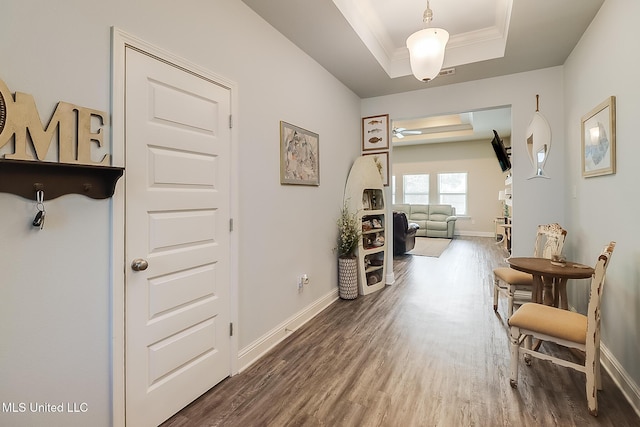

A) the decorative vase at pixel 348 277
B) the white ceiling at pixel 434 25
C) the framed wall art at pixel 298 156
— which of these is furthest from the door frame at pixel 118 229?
the decorative vase at pixel 348 277

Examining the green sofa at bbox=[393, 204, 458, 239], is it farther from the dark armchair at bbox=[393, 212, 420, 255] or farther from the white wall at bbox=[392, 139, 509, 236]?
the dark armchair at bbox=[393, 212, 420, 255]

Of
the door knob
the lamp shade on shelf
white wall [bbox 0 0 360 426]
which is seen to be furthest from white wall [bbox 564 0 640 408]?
the door knob

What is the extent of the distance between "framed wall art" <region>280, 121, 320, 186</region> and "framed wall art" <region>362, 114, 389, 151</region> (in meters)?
1.39

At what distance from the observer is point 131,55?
156 cm

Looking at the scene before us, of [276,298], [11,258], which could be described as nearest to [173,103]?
[11,258]

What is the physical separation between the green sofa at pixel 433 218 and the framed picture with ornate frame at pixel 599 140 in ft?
21.9

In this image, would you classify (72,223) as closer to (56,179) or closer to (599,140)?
(56,179)

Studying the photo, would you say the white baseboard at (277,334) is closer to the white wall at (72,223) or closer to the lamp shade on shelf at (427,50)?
the white wall at (72,223)

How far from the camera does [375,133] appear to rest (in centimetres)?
450

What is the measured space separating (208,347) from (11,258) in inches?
47.4

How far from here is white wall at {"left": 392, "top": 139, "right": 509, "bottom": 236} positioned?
30.7 ft

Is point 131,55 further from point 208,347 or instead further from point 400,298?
point 400,298

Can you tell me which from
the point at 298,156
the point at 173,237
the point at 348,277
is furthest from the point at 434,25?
the point at 173,237

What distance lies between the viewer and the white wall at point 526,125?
11.4ft
